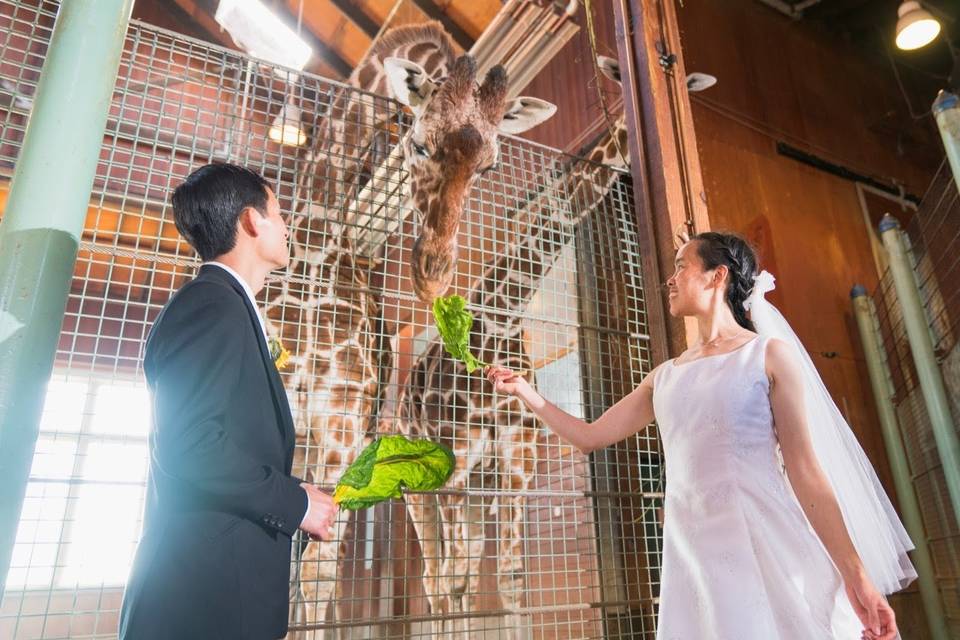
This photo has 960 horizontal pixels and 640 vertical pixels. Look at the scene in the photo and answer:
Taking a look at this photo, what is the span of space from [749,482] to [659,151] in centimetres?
139

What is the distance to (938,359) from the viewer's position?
3.40 m

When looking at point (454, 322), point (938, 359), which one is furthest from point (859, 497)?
point (938, 359)

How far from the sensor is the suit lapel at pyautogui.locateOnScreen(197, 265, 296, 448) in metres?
1.12

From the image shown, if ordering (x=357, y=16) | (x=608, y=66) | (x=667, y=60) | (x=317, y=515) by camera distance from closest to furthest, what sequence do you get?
(x=317, y=515) < (x=667, y=60) < (x=608, y=66) < (x=357, y=16)

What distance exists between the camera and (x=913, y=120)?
5.78 metres

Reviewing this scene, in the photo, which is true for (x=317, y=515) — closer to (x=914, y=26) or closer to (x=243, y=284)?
(x=243, y=284)

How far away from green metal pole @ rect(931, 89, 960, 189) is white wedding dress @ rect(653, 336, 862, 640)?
185cm

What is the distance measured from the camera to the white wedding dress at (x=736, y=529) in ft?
4.17

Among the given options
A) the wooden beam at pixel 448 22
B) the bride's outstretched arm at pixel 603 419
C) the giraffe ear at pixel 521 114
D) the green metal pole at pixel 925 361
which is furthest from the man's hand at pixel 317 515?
the wooden beam at pixel 448 22

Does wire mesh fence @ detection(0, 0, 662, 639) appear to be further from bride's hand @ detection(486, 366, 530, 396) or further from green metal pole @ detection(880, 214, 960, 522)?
green metal pole @ detection(880, 214, 960, 522)

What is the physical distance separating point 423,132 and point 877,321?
10.6 ft

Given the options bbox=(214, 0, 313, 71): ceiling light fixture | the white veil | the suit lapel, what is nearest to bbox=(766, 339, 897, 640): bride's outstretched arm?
the white veil

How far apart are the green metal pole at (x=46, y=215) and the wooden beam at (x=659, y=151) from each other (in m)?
1.71

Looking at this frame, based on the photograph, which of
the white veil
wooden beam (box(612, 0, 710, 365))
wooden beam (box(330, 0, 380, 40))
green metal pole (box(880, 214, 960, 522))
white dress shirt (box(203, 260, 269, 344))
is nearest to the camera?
white dress shirt (box(203, 260, 269, 344))
